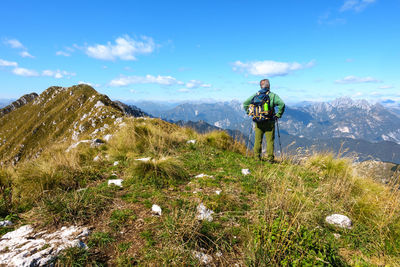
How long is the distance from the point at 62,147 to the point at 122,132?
10.4ft

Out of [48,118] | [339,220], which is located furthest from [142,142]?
[48,118]

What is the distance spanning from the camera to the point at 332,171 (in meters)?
7.84

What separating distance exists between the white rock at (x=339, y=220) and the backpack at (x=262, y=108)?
5.68 metres

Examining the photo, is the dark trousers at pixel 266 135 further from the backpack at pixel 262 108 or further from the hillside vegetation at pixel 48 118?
the hillside vegetation at pixel 48 118

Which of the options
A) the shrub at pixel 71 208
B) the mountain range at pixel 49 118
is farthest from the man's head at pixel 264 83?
the mountain range at pixel 49 118

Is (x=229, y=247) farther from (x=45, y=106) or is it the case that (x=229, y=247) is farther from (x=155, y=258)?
(x=45, y=106)

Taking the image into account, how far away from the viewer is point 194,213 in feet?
12.7

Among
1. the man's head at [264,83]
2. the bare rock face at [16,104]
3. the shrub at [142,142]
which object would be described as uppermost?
the bare rock face at [16,104]

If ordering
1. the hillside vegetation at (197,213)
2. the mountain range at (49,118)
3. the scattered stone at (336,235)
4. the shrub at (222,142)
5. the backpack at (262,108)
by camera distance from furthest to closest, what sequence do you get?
1. the mountain range at (49,118)
2. the shrub at (222,142)
3. the backpack at (262,108)
4. the scattered stone at (336,235)
5. the hillside vegetation at (197,213)

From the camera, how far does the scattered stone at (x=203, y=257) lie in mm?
2918

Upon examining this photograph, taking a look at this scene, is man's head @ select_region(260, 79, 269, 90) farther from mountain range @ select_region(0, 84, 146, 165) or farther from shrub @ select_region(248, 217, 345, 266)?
mountain range @ select_region(0, 84, 146, 165)

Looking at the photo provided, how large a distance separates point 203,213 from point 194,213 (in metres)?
0.44

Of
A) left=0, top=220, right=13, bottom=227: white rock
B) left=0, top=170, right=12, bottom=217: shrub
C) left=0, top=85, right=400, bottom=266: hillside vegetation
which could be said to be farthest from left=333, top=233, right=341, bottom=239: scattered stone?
left=0, top=170, right=12, bottom=217: shrub

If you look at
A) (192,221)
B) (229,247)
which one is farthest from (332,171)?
(192,221)
